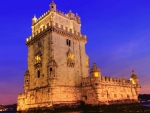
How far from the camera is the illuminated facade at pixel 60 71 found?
126ft

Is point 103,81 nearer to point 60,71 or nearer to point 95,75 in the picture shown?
point 95,75

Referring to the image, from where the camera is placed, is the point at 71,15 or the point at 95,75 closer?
the point at 95,75

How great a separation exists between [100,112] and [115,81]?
13625mm

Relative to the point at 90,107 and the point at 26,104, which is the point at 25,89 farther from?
the point at 90,107

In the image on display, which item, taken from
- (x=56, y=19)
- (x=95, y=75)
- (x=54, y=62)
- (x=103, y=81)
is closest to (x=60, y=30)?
(x=56, y=19)

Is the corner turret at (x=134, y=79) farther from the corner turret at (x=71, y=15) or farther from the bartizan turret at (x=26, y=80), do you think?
the bartizan turret at (x=26, y=80)

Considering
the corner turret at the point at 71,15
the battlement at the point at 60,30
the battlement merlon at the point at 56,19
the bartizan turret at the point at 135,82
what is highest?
the corner turret at the point at 71,15

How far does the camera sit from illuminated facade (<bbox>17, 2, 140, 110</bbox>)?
38.3 meters

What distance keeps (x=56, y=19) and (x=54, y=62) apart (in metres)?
11.5

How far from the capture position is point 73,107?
39.7 m

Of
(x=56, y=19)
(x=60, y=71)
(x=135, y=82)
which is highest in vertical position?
(x=56, y=19)

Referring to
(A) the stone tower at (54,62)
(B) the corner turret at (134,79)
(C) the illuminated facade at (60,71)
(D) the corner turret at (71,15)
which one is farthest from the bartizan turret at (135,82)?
(D) the corner turret at (71,15)

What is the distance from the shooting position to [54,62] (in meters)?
38.0

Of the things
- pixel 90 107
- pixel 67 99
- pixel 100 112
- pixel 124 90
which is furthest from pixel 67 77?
pixel 124 90
